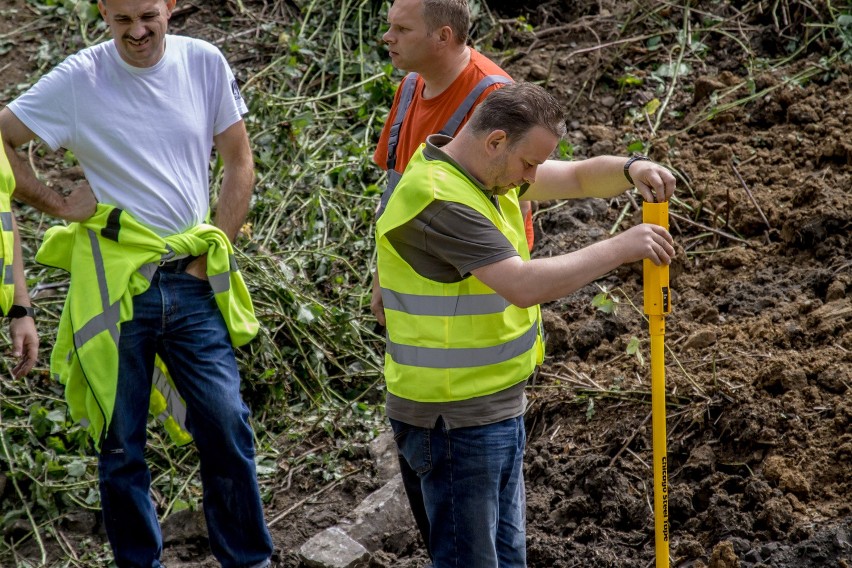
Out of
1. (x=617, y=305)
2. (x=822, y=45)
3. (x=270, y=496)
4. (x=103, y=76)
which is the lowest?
(x=270, y=496)

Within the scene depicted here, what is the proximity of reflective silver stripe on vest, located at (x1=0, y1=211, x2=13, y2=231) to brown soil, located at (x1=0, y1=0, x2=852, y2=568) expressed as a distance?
5.44 ft

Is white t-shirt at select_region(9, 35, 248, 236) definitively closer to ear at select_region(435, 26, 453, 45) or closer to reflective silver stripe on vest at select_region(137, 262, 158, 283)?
reflective silver stripe on vest at select_region(137, 262, 158, 283)

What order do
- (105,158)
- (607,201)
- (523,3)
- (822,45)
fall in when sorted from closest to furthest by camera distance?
(105,158) → (607,201) → (822,45) → (523,3)

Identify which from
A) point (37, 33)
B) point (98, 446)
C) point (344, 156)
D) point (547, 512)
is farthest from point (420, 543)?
point (37, 33)

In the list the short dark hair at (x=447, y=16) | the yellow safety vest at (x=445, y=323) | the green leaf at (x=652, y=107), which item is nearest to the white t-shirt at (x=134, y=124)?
the short dark hair at (x=447, y=16)

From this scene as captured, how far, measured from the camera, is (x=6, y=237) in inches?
146

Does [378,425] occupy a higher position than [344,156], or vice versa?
[344,156]

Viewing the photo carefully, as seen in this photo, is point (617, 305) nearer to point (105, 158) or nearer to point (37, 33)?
point (105, 158)

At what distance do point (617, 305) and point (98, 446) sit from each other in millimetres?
2448

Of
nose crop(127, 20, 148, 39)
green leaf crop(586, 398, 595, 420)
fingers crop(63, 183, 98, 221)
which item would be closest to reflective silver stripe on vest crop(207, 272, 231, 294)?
fingers crop(63, 183, 98, 221)

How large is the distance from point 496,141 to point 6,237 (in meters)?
1.78

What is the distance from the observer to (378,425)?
205 inches

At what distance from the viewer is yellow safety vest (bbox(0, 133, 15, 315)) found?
12.1 feet

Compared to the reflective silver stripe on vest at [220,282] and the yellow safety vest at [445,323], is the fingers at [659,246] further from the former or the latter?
the reflective silver stripe on vest at [220,282]
